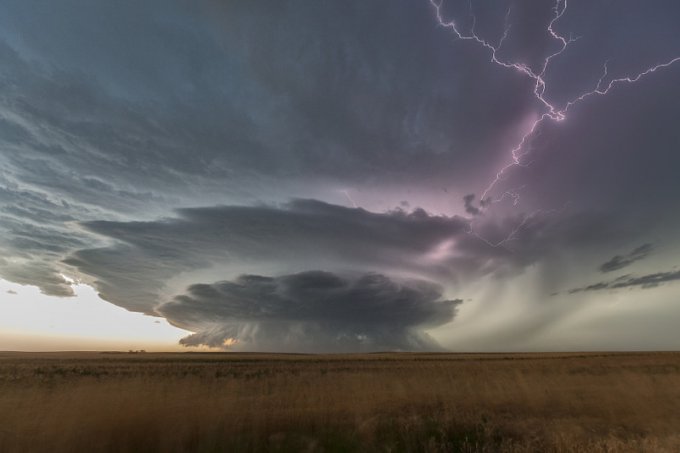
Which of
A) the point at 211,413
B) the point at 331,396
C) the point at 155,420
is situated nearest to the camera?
the point at 155,420

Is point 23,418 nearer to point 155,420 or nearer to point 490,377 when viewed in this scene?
point 155,420

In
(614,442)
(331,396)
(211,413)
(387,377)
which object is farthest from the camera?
(387,377)

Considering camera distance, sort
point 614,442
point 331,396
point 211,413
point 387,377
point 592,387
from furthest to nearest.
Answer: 1. point 387,377
2. point 592,387
3. point 331,396
4. point 211,413
5. point 614,442

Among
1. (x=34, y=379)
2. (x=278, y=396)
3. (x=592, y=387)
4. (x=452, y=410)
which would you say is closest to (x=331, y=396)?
(x=278, y=396)

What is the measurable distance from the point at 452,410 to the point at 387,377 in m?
12.6

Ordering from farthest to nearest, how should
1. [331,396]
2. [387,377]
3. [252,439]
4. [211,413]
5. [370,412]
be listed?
[387,377]
[331,396]
[370,412]
[211,413]
[252,439]

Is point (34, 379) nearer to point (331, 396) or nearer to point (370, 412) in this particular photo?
point (331, 396)

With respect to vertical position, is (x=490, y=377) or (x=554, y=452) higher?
(x=490, y=377)

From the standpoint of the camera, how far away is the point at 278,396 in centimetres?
2070

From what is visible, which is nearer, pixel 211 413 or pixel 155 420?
pixel 155 420

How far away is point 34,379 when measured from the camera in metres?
27.2

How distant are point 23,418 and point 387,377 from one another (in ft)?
72.1

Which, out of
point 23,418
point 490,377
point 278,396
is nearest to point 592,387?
point 490,377

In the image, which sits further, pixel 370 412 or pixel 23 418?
pixel 370 412
